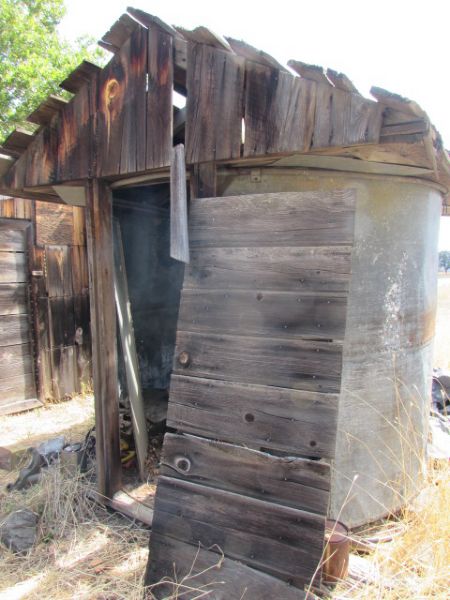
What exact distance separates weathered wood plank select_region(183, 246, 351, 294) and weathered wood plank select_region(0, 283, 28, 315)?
4.60 meters

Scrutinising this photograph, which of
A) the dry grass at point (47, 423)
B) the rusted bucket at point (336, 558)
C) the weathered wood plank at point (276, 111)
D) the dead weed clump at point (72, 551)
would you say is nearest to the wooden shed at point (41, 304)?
the dry grass at point (47, 423)

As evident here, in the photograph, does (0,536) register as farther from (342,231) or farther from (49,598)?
(342,231)

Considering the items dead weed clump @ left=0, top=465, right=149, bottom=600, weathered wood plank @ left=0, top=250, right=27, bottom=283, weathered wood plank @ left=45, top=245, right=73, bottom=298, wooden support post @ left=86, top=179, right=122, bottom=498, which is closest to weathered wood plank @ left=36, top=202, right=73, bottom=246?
weathered wood plank @ left=45, top=245, right=73, bottom=298

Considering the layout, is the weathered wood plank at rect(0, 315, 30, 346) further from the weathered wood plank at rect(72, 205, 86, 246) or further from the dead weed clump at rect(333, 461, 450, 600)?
the dead weed clump at rect(333, 461, 450, 600)

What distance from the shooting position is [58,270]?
6.77m

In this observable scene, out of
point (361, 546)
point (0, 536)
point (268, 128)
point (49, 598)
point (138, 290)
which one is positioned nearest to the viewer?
point (268, 128)

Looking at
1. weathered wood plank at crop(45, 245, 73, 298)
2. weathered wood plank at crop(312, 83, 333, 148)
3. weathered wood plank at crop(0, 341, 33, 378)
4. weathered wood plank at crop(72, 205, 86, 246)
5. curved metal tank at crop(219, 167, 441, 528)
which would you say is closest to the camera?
weathered wood plank at crop(312, 83, 333, 148)

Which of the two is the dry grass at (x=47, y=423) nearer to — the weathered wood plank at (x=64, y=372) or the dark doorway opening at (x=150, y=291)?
the weathered wood plank at (x=64, y=372)

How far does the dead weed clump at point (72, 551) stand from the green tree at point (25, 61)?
10.5 meters

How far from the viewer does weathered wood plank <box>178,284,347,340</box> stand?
235cm

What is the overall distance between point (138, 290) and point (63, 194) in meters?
1.73

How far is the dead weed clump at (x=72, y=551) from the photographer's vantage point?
2.88 metres

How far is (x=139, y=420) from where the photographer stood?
13.6 feet

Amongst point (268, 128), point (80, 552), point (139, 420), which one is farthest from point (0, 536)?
point (268, 128)
